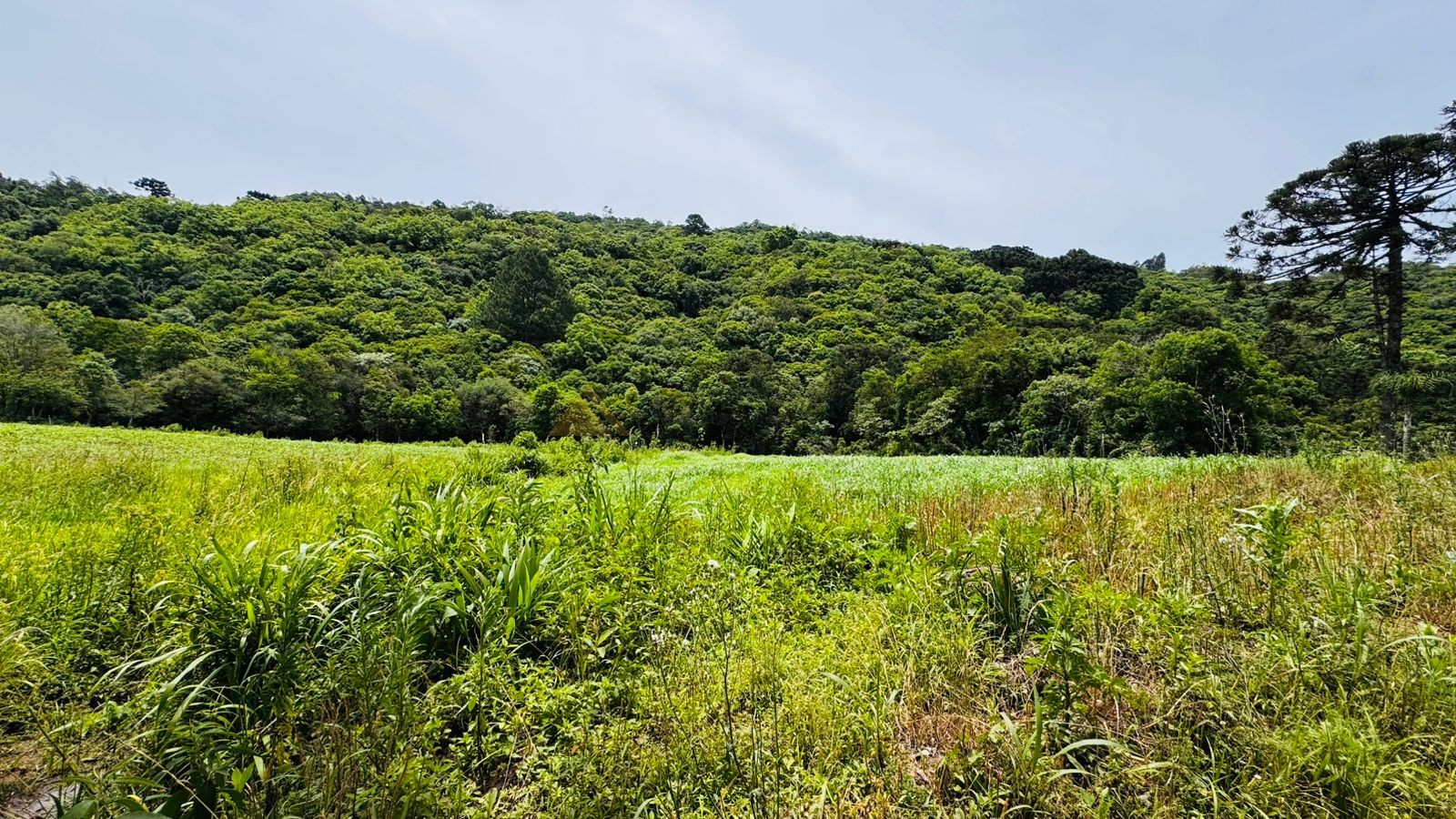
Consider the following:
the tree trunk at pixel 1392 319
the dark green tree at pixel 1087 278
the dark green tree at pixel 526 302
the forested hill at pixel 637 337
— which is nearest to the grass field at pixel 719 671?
the forested hill at pixel 637 337

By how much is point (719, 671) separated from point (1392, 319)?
24.3m

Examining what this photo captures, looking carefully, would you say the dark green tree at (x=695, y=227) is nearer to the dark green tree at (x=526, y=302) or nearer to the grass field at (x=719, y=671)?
the dark green tree at (x=526, y=302)

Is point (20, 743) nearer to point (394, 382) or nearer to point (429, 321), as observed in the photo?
point (394, 382)

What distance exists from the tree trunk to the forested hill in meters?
1.05

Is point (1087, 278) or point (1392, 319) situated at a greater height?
point (1087, 278)

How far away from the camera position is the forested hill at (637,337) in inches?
1172

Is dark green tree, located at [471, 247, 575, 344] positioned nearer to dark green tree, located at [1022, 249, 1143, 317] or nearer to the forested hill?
the forested hill

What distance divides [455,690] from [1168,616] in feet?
12.4

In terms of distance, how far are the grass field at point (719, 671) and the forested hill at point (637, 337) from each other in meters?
8.18

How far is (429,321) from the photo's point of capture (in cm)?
Answer: 6762

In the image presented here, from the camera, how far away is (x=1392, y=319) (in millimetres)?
16047

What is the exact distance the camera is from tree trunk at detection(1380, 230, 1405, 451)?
15.8 metres

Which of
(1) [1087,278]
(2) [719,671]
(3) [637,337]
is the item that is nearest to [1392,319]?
(2) [719,671]

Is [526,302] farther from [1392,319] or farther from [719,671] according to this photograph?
[719,671]
